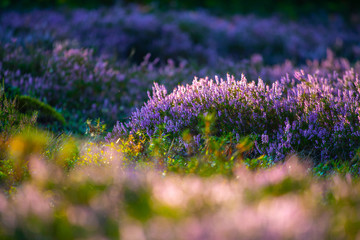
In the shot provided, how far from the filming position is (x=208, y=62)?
8.28 m

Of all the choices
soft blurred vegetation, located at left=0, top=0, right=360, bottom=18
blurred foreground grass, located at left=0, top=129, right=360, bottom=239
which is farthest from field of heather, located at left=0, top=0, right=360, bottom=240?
soft blurred vegetation, located at left=0, top=0, right=360, bottom=18

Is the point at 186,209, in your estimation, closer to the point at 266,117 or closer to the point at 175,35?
the point at 266,117

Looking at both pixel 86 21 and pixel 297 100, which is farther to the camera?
pixel 86 21

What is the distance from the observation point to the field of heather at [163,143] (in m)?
1.52

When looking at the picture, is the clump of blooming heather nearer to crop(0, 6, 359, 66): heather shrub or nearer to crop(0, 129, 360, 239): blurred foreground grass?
crop(0, 129, 360, 239): blurred foreground grass

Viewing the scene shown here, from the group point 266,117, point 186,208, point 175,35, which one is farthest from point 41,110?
A: point 175,35

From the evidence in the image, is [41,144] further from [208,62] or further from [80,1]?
[80,1]

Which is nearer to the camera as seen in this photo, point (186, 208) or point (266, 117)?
point (186, 208)

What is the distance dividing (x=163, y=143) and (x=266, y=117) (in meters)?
1.18

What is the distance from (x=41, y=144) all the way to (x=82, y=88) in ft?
8.14

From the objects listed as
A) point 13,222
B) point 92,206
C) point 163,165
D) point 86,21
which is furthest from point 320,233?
point 86,21

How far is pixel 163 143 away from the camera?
10.3 ft

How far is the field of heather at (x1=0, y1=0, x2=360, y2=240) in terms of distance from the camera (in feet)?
4.99

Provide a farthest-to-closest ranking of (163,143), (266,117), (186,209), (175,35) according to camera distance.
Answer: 1. (175,35)
2. (266,117)
3. (163,143)
4. (186,209)
